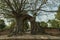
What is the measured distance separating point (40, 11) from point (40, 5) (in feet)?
3.12

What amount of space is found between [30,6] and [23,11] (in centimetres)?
97

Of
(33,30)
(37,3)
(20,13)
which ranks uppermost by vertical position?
(37,3)

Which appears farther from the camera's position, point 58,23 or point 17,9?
point 58,23

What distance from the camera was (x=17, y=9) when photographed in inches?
649

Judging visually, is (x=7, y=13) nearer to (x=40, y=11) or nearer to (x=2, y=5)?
(x=2, y=5)

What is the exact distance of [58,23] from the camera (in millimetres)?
23656

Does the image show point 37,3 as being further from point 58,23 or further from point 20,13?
point 58,23

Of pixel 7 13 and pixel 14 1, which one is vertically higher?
pixel 14 1

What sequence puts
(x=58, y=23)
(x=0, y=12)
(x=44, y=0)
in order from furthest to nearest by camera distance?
(x=58, y=23) < (x=0, y=12) < (x=44, y=0)

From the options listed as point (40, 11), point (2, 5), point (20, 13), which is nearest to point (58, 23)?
point (40, 11)

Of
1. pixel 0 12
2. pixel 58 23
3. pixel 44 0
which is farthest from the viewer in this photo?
pixel 58 23

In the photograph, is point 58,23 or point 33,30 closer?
point 33,30

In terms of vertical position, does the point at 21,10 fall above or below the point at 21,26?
above

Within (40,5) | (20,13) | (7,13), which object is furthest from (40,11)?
(7,13)
